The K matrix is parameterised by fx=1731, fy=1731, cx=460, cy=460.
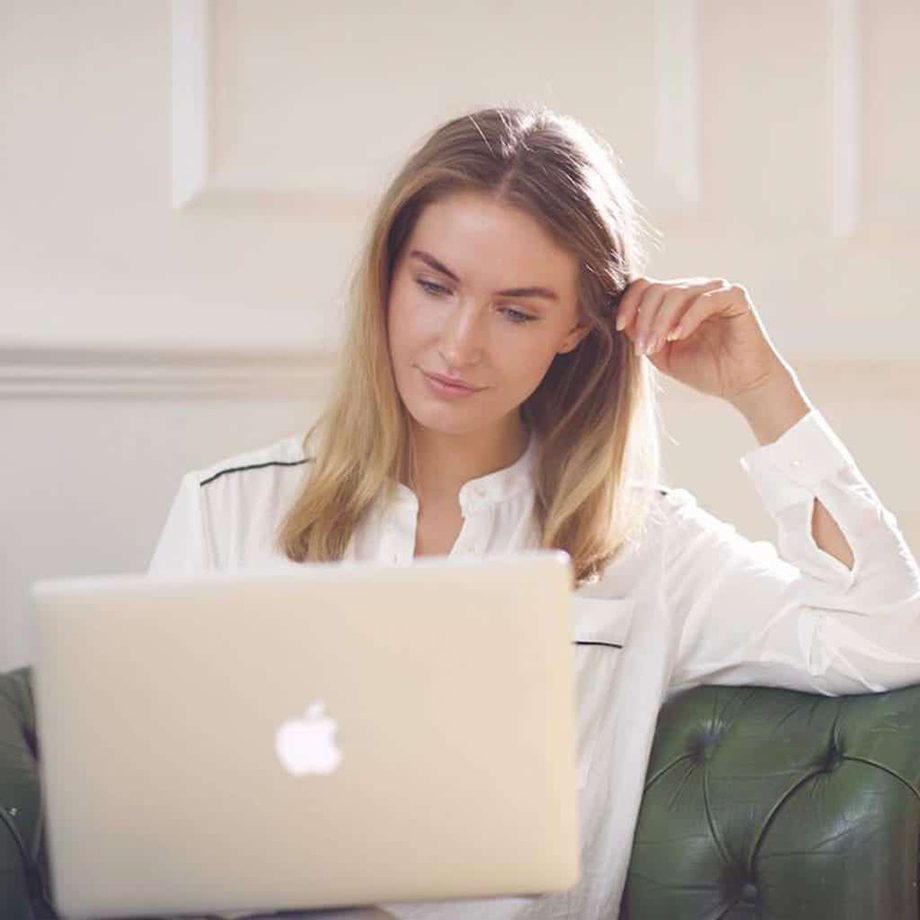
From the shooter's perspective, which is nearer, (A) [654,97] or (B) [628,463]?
(B) [628,463]

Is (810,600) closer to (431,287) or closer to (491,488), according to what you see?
(491,488)

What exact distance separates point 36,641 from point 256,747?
0.56 ft

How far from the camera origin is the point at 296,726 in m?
1.20

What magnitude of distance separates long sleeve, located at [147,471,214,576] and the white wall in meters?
0.28

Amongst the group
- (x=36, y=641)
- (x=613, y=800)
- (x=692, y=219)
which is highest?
(x=692, y=219)

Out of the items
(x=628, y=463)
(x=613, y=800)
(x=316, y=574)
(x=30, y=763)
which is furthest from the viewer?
(x=628, y=463)

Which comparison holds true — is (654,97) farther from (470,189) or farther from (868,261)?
(470,189)

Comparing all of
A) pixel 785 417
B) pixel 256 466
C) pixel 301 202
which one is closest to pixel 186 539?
pixel 256 466

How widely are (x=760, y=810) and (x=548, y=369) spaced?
0.66 m

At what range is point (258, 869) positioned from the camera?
4.02 feet

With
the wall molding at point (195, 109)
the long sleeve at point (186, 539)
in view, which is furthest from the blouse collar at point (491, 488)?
the wall molding at point (195, 109)

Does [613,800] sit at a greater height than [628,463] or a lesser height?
lesser

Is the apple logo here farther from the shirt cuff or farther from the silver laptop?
the shirt cuff

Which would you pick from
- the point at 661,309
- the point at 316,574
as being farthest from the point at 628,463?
the point at 316,574
